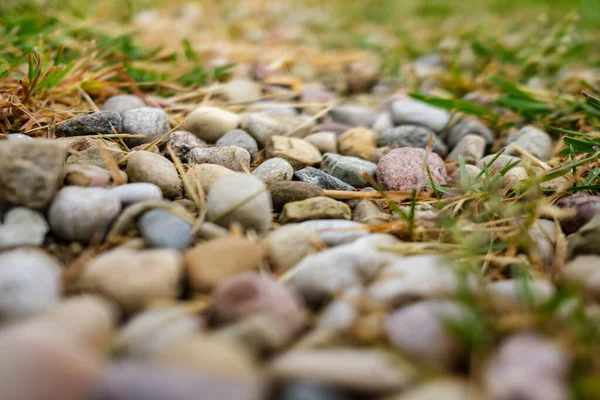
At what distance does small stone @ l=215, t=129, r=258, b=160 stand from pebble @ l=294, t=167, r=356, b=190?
27 centimetres

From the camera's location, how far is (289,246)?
128 cm

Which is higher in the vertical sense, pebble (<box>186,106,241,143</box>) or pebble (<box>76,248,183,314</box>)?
pebble (<box>186,106,241,143</box>)

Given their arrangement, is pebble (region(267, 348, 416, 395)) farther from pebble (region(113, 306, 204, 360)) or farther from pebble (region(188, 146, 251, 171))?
pebble (region(188, 146, 251, 171))

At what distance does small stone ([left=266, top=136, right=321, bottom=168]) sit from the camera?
70.2 inches

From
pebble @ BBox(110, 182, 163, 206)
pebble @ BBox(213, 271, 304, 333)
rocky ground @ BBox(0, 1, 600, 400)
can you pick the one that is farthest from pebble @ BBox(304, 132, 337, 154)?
pebble @ BBox(213, 271, 304, 333)

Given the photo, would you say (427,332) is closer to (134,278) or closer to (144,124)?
(134,278)

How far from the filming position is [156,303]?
3.46 feet

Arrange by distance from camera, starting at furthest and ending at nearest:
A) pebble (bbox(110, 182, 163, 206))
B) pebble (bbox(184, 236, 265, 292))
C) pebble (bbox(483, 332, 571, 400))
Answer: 1. pebble (bbox(110, 182, 163, 206))
2. pebble (bbox(184, 236, 265, 292))
3. pebble (bbox(483, 332, 571, 400))

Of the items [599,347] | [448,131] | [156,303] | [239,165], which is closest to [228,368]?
[156,303]

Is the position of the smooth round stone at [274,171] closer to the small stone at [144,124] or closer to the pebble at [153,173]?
the pebble at [153,173]

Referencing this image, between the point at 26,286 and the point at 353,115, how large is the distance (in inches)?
63.4

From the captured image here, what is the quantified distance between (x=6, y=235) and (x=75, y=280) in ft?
0.74

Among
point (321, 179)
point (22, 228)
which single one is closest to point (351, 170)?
point (321, 179)

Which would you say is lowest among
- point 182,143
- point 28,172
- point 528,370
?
point 528,370
